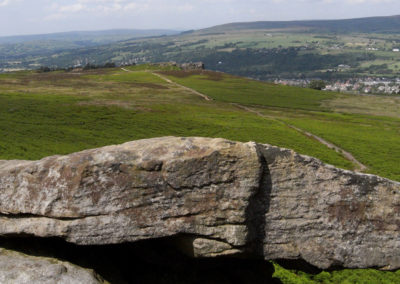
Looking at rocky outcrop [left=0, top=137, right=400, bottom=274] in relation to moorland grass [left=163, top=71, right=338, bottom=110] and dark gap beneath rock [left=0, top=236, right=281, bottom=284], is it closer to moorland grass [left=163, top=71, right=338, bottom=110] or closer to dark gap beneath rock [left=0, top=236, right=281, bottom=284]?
dark gap beneath rock [left=0, top=236, right=281, bottom=284]

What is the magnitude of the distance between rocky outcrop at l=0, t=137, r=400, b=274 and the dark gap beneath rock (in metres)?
1.07

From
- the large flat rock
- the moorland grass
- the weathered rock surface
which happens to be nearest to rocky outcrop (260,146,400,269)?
the large flat rock

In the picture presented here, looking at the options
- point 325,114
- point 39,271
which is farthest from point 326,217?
point 325,114

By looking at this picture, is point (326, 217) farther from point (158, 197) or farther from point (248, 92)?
point (248, 92)

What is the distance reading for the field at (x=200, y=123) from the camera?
47094 millimetres

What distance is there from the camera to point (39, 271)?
38.0 ft

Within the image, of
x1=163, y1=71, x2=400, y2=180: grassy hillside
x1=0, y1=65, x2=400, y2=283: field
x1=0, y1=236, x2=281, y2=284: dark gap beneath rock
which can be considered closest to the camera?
x1=0, y1=236, x2=281, y2=284: dark gap beneath rock

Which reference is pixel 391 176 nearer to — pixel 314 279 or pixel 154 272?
pixel 314 279

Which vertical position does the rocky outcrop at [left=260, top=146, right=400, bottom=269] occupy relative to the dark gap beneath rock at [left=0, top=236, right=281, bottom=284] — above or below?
above

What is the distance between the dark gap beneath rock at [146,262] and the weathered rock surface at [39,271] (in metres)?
0.66

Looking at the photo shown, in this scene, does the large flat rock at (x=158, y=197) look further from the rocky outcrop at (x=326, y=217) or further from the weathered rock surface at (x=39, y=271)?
the rocky outcrop at (x=326, y=217)

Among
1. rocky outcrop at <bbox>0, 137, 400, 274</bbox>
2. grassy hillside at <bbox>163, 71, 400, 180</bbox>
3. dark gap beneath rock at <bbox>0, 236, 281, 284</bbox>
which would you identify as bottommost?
grassy hillside at <bbox>163, 71, 400, 180</bbox>

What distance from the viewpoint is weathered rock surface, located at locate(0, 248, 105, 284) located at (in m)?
11.2

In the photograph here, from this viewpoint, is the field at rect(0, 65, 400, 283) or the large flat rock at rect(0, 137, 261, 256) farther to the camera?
the field at rect(0, 65, 400, 283)
